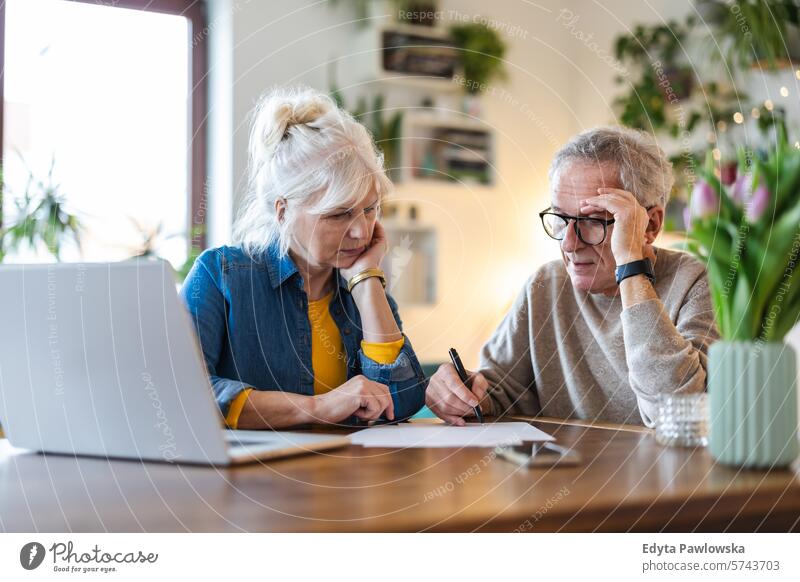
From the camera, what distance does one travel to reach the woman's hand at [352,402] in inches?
46.1

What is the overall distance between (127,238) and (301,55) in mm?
1022

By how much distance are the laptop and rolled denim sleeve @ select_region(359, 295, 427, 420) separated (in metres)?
0.44

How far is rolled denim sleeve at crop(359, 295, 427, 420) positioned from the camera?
138 cm

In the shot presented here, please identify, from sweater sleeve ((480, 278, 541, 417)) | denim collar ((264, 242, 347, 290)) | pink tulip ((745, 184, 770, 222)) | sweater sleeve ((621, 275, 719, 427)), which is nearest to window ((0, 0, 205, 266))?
denim collar ((264, 242, 347, 290))

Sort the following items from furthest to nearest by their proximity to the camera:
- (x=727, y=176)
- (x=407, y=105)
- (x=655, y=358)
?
(x=407, y=105) < (x=727, y=176) < (x=655, y=358)

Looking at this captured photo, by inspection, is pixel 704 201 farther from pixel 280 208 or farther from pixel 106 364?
pixel 280 208

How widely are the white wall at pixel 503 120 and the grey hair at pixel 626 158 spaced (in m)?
2.07

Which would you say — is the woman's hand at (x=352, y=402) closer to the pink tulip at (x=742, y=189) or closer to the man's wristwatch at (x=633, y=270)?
the man's wristwatch at (x=633, y=270)

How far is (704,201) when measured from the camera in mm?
861

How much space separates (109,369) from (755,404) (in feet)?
2.13

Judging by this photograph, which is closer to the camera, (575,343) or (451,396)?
(451,396)

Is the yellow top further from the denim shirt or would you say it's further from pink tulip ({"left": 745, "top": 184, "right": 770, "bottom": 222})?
pink tulip ({"left": 745, "top": 184, "right": 770, "bottom": 222})

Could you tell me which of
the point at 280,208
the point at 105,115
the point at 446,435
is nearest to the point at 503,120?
the point at 105,115
